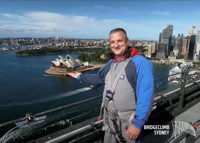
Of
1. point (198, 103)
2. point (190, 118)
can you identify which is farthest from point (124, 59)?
point (198, 103)

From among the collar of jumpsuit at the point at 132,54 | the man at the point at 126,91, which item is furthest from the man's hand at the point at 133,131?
the collar of jumpsuit at the point at 132,54

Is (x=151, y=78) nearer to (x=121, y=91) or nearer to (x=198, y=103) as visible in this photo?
(x=121, y=91)

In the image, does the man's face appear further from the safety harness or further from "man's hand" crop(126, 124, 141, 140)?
"man's hand" crop(126, 124, 141, 140)

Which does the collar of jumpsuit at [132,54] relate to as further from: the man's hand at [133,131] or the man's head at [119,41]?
the man's hand at [133,131]

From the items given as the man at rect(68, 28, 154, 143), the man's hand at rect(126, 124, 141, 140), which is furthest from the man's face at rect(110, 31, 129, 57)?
the man's hand at rect(126, 124, 141, 140)

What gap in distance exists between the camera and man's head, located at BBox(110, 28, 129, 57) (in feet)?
1.98

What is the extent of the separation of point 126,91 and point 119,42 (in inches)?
6.5

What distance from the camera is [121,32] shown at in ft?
1.98

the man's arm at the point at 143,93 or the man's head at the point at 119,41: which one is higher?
the man's head at the point at 119,41

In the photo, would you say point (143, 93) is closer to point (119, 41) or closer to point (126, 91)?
point (126, 91)

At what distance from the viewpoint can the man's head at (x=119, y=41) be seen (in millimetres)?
603


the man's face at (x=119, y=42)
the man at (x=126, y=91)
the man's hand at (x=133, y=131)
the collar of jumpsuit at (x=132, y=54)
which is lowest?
the man's hand at (x=133, y=131)

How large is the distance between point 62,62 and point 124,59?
20.1 metres

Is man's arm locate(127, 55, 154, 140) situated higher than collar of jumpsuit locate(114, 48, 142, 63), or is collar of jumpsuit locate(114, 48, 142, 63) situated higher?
collar of jumpsuit locate(114, 48, 142, 63)
